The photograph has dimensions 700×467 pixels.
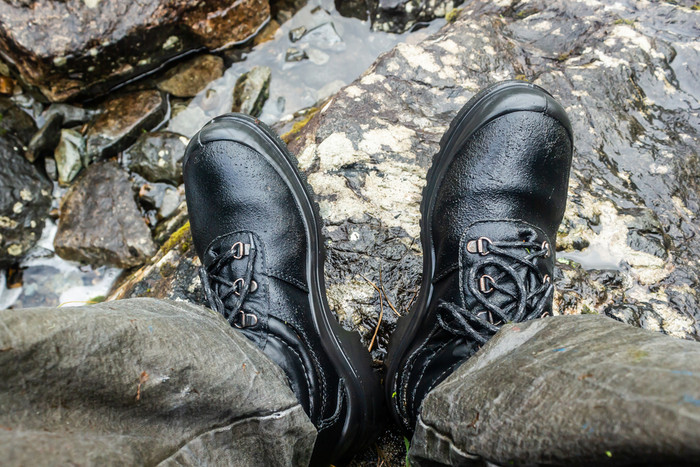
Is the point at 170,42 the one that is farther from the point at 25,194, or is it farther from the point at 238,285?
the point at 238,285

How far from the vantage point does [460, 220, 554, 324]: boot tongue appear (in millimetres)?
1550

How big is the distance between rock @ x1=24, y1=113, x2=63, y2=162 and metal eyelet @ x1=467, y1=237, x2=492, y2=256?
302cm

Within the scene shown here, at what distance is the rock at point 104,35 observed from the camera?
9.86 feet

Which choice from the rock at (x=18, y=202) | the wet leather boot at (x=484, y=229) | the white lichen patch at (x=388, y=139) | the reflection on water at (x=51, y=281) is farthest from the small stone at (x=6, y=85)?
the wet leather boot at (x=484, y=229)

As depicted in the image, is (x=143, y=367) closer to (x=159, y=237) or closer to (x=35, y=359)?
(x=35, y=359)

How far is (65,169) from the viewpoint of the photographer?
3309 mm

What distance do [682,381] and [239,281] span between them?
137 centimetres

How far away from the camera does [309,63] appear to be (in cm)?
350

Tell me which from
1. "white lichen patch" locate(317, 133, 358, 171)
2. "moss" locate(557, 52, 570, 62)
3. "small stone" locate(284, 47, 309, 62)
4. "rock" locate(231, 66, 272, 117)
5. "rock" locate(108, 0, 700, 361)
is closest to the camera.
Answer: "rock" locate(108, 0, 700, 361)

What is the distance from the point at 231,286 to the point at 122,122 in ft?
7.07

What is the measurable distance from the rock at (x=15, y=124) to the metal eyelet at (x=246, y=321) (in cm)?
Answer: 267

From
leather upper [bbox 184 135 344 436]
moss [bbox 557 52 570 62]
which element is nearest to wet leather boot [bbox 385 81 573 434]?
leather upper [bbox 184 135 344 436]

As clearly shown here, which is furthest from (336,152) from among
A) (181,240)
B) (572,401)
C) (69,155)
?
(69,155)

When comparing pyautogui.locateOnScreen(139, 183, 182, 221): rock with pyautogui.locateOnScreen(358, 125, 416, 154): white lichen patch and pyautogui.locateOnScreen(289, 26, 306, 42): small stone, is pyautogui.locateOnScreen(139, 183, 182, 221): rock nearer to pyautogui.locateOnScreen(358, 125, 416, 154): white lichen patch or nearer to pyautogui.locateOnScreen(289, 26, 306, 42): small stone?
pyautogui.locateOnScreen(289, 26, 306, 42): small stone
